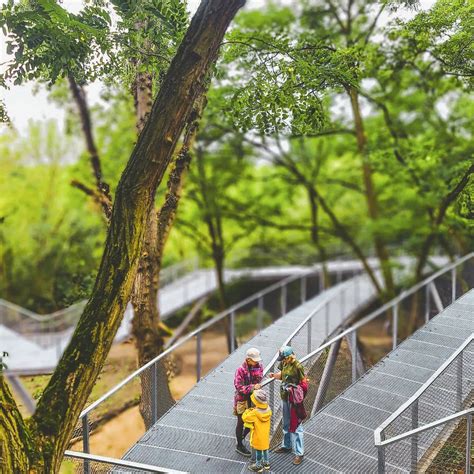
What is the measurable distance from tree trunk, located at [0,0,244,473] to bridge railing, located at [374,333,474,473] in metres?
3.12

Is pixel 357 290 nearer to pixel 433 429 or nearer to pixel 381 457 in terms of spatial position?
pixel 433 429

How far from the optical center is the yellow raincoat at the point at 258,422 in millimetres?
6031

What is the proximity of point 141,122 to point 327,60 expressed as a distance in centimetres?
349

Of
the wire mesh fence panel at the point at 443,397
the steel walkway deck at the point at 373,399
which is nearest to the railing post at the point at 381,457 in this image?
the wire mesh fence panel at the point at 443,397

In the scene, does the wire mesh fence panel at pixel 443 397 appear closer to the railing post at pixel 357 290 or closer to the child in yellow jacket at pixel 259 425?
the child in yellow jacket at pixel 259 425

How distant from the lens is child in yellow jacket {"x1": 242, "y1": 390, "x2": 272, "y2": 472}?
19.8ft

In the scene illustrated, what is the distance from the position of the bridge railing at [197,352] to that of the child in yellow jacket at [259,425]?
1.86 m

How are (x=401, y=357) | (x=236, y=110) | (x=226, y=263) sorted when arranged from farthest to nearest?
(x=226, y=263) < (x=401, y=357) < (x=236, y=110)

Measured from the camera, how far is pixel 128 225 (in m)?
6.25

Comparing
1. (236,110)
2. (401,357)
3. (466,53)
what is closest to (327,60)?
(236,110)

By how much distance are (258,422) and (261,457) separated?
0.46 metres

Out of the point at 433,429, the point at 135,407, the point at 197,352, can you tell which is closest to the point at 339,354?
the point at 433,429

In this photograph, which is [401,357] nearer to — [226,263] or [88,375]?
[88,375]

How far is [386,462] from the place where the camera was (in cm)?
599
